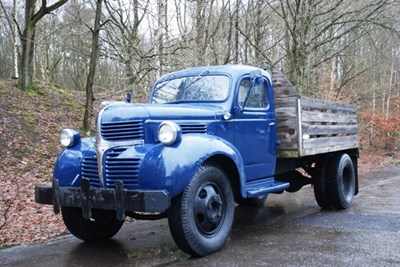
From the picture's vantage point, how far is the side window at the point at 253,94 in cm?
641

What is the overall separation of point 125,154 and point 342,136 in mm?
4852

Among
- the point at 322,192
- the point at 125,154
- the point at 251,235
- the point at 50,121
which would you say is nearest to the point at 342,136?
the point at 322,192

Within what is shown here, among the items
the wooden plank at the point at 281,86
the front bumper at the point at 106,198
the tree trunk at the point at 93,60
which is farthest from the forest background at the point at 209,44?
the wooden plank at the point at 281,86

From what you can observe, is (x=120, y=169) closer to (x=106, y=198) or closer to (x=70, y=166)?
(x=106, y=198)

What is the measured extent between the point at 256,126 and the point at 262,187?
33.4 inches

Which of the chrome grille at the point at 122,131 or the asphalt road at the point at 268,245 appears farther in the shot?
the chrome grille at the point at 122,131

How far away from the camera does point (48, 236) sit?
6.47 m

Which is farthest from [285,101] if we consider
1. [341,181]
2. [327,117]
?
[341,181]

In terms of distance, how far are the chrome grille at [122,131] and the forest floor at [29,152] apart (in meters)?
2.10

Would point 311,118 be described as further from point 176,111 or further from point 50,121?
point 50,121

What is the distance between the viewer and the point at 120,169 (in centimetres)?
498

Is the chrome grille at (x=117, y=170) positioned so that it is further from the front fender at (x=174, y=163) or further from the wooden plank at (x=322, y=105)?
the wooden plank at (x=322, y=105)

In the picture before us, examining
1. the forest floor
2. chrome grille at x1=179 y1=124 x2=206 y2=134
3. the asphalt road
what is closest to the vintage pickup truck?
chrome grille at x1=179 y1=124 x2=206 y2=134

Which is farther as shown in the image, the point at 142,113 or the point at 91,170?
the point at 91,170
